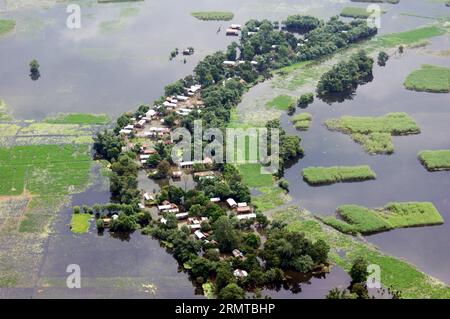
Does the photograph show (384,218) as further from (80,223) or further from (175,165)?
(80,223)

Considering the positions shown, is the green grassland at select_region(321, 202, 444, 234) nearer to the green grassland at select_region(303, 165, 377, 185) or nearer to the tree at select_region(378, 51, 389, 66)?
the green grassland at select_region(303, 165, 377, 185)

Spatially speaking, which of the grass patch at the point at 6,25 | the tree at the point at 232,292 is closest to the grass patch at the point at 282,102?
the tree at the point at 232,292

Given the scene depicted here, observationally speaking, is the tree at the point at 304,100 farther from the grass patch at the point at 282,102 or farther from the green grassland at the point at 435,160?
the green grassland at the point at 435,160

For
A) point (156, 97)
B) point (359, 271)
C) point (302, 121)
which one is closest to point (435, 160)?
point (302, 121)

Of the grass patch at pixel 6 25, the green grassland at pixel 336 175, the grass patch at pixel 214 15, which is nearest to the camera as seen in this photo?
the green grassland at pixel 336 175

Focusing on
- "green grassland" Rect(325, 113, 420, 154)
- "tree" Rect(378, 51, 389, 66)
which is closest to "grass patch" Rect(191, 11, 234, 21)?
"tree" Rect(378, 51, 389, 66)
